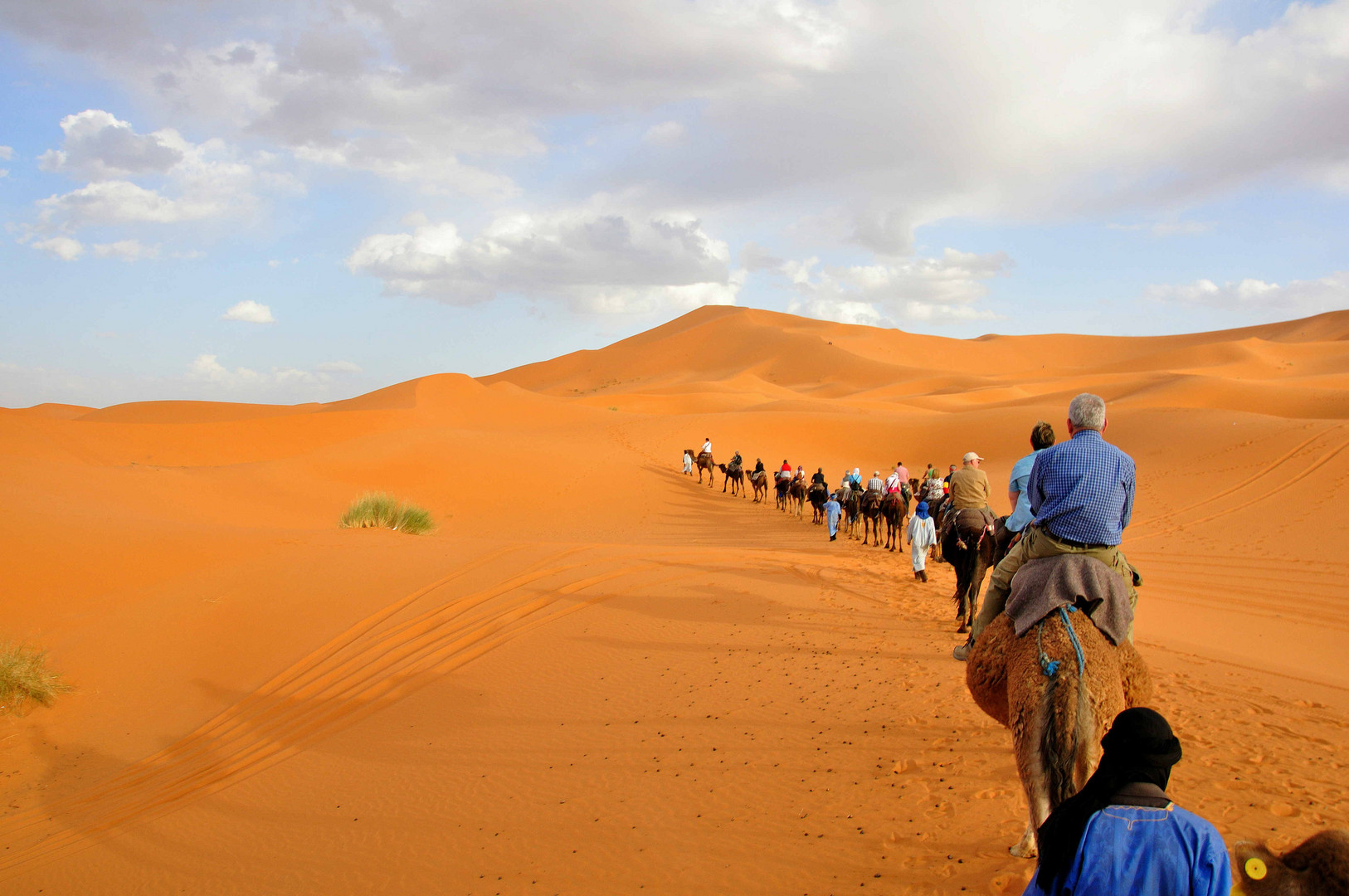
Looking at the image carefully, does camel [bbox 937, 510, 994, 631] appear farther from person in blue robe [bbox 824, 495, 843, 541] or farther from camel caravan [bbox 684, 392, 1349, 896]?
person in blue robe [bbox 824, 495, 843, 541]

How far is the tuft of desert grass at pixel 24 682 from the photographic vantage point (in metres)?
8.83

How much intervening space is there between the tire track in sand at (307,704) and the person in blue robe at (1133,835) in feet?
23.6

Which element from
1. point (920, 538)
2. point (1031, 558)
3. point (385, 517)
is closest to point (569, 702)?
point (1031, 558)

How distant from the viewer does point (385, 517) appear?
19031 mm

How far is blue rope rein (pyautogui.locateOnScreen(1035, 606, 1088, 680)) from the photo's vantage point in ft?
12.8

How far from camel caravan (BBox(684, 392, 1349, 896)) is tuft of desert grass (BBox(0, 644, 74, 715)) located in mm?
10205

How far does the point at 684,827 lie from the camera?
5262 mm

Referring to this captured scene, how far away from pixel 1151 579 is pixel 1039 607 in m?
13.3

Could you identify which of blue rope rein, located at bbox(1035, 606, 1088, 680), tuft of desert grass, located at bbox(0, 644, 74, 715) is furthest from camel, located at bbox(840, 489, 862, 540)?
tuft of desert grass, located at bbox(0, 644, 74, 715)

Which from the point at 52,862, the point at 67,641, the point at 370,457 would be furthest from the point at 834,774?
the point at 370,457

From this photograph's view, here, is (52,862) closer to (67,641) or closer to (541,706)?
(541,706)

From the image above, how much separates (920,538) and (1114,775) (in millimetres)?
11041

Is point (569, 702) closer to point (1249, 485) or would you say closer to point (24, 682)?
Result: point (24, 682)

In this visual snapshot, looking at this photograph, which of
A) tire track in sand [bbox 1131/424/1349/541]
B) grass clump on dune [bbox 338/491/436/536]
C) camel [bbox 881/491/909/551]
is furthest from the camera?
tire track in sand [bbox 1131/424/1349/541]
